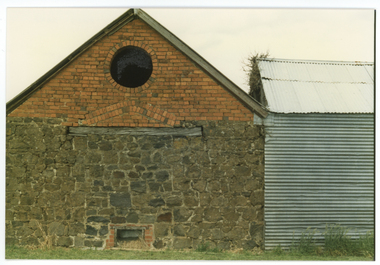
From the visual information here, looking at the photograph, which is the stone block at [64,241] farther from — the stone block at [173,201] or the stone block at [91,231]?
the stone block at [173,201]

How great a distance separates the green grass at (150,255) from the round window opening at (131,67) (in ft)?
10.8

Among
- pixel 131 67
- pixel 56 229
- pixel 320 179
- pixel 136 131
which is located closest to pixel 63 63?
pixel 131 67

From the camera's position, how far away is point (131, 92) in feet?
22.9

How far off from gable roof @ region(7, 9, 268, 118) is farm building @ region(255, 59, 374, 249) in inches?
26.0

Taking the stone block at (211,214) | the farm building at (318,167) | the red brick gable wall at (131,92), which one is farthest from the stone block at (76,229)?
the farm building at (318,167)

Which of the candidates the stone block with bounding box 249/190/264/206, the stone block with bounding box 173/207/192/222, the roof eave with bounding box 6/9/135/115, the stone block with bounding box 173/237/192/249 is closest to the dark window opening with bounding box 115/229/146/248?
the stone block with bounding box 173/237/192/249

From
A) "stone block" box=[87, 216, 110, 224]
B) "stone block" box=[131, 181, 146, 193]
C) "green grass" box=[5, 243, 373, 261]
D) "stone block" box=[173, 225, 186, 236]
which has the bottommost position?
"green grass" box=[5, 243, 373, 261]

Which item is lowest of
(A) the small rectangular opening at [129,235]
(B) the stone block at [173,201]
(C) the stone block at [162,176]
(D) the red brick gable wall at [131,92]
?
(A) the small rectangular opening at [129,235]

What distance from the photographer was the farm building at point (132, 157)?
22.7 feet

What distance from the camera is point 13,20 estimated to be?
6.71m

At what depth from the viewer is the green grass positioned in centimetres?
671

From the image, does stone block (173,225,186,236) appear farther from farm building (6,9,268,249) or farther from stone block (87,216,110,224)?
stone block (87,216,110,224)
